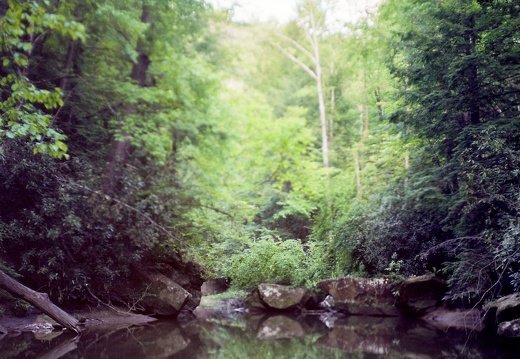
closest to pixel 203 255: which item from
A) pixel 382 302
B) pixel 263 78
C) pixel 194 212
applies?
pixel 194 212

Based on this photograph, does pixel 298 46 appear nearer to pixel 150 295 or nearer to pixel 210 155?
pixel 210 155

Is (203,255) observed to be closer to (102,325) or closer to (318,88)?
(102,325)

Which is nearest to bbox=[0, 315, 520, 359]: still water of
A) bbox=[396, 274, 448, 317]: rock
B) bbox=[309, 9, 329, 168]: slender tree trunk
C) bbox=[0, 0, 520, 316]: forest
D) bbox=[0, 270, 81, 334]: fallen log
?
bbox=[0, 270, 81, 334]: fallen log

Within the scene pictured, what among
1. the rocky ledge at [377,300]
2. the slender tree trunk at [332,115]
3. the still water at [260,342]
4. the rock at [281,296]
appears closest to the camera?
the still water at [260,342]

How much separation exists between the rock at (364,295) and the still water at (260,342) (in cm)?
153

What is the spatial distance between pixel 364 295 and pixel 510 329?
418cm

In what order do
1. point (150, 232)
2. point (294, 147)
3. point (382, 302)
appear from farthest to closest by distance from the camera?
point (294, 147), point (382, 302), point (150, 232)

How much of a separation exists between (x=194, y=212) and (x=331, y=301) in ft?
15.8

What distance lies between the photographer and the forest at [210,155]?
25.7 ft

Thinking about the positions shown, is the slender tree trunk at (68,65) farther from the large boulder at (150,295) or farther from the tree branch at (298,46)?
the tree branch at (298,46)

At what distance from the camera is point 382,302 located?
1049 cm

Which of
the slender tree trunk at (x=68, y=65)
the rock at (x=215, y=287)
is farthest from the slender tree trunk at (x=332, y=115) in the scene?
the slender tree trunk at (x=68, y=65)

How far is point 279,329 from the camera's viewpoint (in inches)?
326

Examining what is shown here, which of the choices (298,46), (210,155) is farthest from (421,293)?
(298,46)
